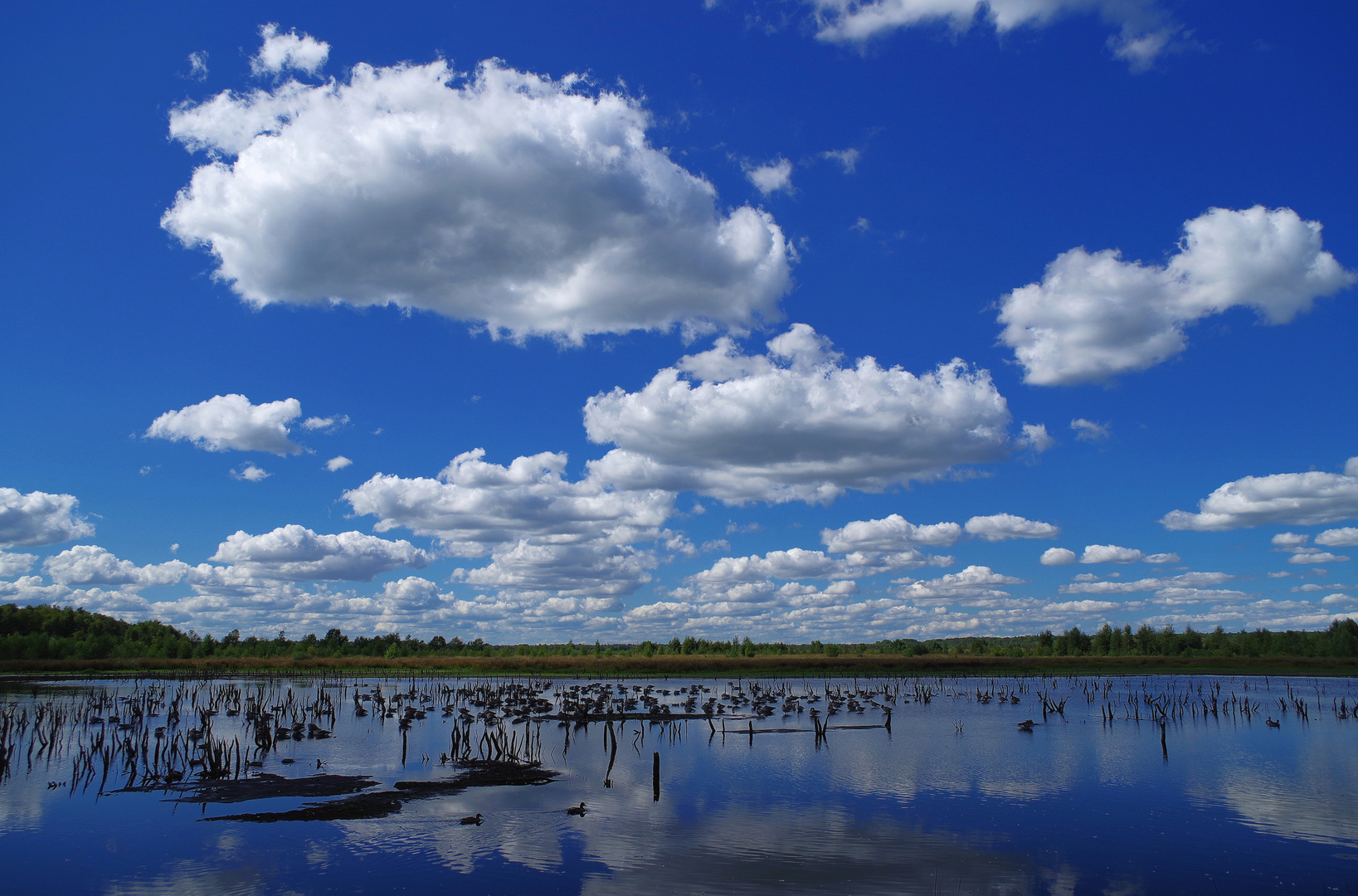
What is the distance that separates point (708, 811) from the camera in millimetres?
25078

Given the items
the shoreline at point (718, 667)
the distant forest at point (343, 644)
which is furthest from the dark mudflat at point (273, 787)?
the distant forest at point (343, 644)

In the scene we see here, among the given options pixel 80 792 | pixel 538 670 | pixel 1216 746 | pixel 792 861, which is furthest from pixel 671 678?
pixel 792 861

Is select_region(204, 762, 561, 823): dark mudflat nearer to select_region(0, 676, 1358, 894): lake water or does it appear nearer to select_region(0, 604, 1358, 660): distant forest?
select_region(0, 676, 1358, 894): lake water

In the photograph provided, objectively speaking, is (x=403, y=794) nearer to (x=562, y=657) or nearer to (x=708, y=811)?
(x=708, y=811)

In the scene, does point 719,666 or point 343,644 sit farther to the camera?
point 343,644

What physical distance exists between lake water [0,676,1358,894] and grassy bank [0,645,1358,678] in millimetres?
56972

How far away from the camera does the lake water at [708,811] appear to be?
18109 mm

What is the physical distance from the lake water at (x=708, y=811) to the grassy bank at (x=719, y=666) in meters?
57.0

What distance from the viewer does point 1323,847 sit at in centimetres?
2075

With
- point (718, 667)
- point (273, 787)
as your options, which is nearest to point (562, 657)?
point (718, 667)

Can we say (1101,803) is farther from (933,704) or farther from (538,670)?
(538,670)

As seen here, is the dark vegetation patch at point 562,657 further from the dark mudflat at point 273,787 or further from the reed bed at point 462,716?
the dark mudflat at point 273,787

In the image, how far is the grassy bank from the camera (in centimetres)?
10256

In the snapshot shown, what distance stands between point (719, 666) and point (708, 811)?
85.5 metres
